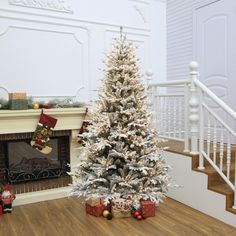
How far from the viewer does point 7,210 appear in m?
3.26

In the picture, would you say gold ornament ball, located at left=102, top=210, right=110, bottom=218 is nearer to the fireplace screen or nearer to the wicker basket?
the fireplace screen

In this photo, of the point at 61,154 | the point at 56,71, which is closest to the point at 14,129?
the point at 61,154

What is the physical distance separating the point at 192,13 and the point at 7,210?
410cm

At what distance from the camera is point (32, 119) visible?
11.6 feet

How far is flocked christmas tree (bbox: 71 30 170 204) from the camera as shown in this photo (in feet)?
9.74

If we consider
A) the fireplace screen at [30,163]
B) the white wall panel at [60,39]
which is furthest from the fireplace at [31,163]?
the white wall panel at [60,39]

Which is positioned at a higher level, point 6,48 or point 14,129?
point 6,48

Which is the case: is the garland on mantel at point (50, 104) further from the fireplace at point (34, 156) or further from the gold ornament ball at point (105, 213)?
the gold ornament ball at point (105, 213)

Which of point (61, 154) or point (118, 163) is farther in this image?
point (61, 154)

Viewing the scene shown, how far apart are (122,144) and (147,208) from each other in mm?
759

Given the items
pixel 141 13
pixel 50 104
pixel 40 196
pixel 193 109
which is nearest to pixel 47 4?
pixel 50 104

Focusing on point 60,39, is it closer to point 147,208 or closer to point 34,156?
point 34,156

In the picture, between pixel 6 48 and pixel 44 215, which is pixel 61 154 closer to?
pixel 44 215

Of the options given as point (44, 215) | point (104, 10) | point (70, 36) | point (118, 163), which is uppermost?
point (104, 10)
